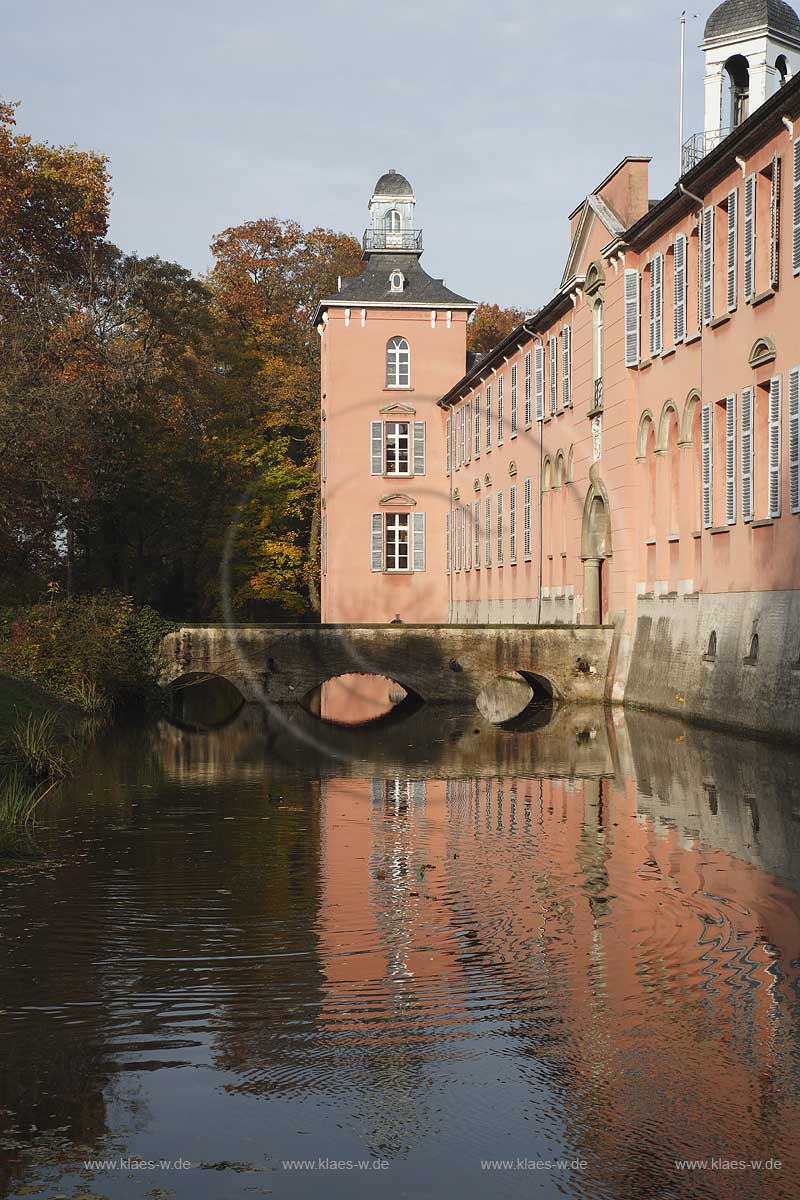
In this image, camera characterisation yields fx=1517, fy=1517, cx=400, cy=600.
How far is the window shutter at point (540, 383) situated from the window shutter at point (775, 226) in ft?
57.4

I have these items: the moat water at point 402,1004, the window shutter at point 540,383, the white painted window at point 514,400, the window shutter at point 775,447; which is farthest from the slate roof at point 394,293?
the moat water at point 402,1004

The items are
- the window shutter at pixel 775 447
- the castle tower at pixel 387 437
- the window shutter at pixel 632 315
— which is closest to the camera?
the window shutter at pixel 775 447

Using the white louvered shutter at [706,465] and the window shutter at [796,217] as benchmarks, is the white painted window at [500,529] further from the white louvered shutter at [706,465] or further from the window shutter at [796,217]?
the window shutter at [796,217]

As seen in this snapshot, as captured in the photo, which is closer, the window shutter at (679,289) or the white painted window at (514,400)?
the window shutter at (679,289)

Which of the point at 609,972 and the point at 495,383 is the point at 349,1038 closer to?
the point at 609,972

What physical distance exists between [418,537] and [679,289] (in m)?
27.7

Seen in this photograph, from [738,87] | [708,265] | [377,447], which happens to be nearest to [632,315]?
[708,265]

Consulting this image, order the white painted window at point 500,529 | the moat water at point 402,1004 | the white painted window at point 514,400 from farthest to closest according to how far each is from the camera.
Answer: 1. the white painted window at point 500,529
2. the white painted window at point 514,400
3. the moat water at point 402,1004

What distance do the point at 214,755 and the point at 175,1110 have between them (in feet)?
55.6

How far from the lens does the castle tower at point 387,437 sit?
5475 centimetres

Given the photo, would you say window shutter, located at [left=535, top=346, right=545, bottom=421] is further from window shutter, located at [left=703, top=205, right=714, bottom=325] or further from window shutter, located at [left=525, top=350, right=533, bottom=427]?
window shutter, located at [left=703, top=205, right=714, bottom=325]

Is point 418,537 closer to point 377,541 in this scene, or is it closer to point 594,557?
point 377,541

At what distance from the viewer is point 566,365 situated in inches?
1510

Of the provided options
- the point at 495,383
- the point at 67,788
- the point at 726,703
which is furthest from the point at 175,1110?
the point at 495,383
